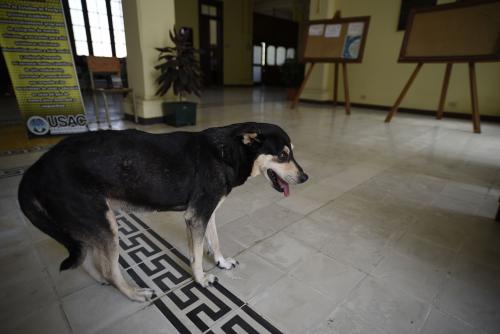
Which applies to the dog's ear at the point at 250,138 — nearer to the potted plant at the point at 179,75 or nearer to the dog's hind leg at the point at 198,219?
the dog's hind leg at the point at 198,219

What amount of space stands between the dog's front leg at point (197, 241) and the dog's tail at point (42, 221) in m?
0.47

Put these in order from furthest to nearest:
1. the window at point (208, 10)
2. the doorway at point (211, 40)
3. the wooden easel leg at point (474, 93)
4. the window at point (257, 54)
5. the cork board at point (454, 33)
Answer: the window at point (257, 54), the doorway at point (211, 40), the window at point (208, 10), the wooden easel leg at point (474, 93), the cork board at point (454, 33)

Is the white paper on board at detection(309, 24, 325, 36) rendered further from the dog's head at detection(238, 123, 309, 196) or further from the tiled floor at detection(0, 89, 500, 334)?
the dog's head at detection(238, 123, 309, 196)

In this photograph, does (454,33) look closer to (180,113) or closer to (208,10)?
(180,113)

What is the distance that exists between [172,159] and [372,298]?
121 centimetres

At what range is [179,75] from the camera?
4.76 meters

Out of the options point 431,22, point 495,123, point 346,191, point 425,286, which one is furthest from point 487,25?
point 425,286

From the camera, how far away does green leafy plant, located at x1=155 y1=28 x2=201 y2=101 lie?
15.4 feet

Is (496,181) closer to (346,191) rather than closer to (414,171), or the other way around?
(414,171)

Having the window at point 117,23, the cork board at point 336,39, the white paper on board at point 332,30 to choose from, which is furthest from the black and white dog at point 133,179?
the window at point 117,23

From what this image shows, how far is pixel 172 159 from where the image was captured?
4.18 ft

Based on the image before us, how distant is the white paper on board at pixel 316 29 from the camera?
7.25 metres

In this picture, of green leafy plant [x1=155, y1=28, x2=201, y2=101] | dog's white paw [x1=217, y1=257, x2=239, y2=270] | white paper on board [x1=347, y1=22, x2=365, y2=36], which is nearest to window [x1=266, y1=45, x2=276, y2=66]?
white paper on board [x1=347, y1=22, x2=365, y2=36]

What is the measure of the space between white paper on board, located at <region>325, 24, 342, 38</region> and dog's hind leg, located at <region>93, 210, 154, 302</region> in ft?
24.0
